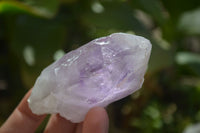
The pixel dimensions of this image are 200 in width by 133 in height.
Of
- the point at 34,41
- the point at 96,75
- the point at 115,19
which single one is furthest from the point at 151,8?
the point at 96,75

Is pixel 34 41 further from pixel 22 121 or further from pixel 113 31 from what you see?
pixel 22 121

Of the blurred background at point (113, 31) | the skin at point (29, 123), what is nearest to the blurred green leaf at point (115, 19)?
the blurred background at point (113, 31)

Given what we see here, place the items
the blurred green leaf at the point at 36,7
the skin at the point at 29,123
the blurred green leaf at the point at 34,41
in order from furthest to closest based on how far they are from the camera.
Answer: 1. the blurred green leaf at the point at 34,41
2. the blurred green leaf at the point at 36,7
3. the skin at the point at 29,123

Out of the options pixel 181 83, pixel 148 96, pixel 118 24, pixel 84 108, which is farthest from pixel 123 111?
pixel 84 108

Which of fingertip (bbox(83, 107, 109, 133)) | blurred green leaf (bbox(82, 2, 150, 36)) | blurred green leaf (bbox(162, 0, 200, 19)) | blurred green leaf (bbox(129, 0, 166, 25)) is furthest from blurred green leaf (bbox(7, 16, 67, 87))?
fingertip (bbox(83, 107, 109, 133))

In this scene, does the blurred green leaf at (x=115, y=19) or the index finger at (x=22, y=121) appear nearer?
the index finger at (x=22, y=121)

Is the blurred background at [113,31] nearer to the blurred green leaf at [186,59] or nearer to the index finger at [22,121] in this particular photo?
the blurred green leaf at [186,59]

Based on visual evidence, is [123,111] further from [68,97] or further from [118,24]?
[68,97]

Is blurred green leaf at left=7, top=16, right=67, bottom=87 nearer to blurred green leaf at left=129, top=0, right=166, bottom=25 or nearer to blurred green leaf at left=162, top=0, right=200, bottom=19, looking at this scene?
blurred green leaf at left=129, top=0, right=166, bottom=25
